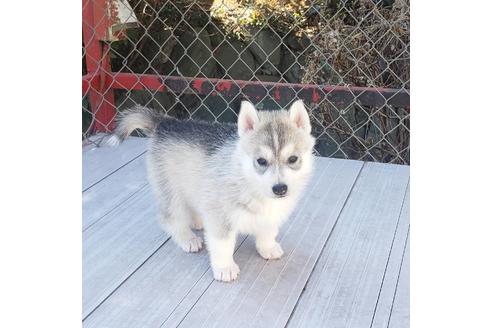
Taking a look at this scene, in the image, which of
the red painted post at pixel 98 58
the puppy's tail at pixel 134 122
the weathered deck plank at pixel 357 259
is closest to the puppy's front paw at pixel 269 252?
the weathered deck plank at pixel 357 259

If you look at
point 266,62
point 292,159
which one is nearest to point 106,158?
point 292,159

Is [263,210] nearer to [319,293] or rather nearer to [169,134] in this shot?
[319,293]

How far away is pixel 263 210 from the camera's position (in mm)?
2156

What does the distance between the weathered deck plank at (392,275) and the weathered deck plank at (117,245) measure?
960 mm

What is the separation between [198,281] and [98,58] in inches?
76.0

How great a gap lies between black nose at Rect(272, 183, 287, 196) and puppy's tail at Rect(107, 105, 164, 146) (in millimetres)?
746

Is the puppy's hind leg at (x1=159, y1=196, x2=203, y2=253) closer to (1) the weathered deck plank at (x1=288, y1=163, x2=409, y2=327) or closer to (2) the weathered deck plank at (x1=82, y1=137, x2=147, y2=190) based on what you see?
(1) the weathered deck plank at (x1=288, y1=163, x2=409, y2=327)

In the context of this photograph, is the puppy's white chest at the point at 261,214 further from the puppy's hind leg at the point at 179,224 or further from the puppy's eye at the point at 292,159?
the puppy's hind leg at the point at 179,224

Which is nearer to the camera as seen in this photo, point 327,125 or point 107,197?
point 107,197

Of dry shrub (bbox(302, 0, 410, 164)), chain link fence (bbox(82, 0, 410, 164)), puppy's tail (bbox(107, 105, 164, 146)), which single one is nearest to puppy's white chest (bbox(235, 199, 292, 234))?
puppy's tail (bbox(107, 105, 164, 146))

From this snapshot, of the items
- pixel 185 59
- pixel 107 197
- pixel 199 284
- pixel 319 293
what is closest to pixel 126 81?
pixel 107 197
